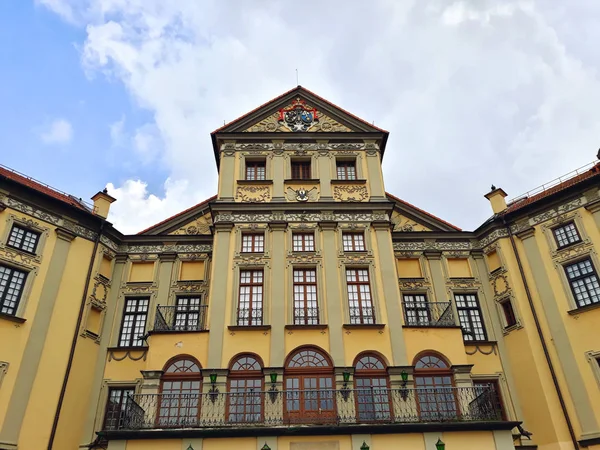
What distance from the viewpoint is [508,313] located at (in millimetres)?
22938

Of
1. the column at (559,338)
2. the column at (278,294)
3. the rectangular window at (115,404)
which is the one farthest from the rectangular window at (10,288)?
the column at (559,338)

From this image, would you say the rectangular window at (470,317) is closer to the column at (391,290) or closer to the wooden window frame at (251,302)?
the column at (391,290)

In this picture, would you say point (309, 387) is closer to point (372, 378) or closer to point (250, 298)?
point (372, 378)

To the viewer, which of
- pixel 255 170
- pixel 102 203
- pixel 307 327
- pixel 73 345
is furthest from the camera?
pixel 255 170

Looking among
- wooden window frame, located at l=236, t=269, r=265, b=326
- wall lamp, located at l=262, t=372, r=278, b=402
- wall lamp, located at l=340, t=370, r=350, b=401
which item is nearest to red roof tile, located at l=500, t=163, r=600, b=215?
wall lamp, located at l=340, t=370, r=350, b=401

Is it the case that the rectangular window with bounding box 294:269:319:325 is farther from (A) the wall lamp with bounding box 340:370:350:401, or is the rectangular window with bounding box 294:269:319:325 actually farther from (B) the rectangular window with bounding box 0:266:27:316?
(B) the rectangular window with bounding box 0:266:27:316

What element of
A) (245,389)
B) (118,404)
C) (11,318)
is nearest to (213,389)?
(245,389)

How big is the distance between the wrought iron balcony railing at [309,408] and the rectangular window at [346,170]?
1100cm

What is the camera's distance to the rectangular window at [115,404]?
66.3 feet

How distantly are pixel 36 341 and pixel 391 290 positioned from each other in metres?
14.7

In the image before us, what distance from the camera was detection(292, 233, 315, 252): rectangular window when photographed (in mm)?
22594

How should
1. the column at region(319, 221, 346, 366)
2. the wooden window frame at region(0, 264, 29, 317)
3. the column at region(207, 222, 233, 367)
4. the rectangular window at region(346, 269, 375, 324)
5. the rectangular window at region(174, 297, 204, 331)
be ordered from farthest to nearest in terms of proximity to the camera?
the rectangular window at region(174, 297, 204, 331) < the rectangular window at region(346, 269, 375, 324) < the column at region(319, 221, 346, 366) < the column at region(207, 222, 233, 367) < the wooden window frame at region(0, 264, 29, 317)

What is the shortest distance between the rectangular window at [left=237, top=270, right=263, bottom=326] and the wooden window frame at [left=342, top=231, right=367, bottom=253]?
4199mm

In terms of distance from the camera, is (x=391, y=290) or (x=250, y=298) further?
(x=391, y=290)
